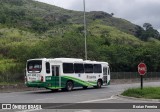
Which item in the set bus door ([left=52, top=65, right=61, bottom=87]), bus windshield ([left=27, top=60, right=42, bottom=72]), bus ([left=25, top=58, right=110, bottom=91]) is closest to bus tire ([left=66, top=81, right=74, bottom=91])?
bus ([left=25, top=58, right=110, bottom=91])

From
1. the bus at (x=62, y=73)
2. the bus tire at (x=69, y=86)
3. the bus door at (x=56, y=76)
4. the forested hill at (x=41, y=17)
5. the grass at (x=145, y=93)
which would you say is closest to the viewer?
the grass at (x=145, y=93)

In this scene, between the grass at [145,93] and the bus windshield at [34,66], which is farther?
the bus windshield at [34,66]

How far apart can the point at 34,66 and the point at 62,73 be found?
8.69ft

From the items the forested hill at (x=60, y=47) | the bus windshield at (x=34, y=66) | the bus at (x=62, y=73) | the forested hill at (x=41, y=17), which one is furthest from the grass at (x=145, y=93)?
the forested hill at (x=41, y=17)

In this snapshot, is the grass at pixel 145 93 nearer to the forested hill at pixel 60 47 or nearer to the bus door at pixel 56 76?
the bus door at pixel 56 76

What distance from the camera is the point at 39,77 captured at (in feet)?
103

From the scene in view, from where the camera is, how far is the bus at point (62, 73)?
1236 inches

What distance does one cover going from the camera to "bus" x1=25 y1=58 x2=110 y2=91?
3139 centimetres

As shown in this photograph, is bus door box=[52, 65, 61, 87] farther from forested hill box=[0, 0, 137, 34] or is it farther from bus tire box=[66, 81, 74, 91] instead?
forested hill box=[0, 0, 137, 34]

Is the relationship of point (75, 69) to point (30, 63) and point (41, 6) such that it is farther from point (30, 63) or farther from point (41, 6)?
point (41, 6)

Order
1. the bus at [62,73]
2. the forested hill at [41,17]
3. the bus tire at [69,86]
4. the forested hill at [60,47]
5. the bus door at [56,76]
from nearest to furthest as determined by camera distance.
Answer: the bus at [62,73], the bus door at [56,76], the bus tire at [69,86], the forested hill at [60,47], the forested hill at [41,17]

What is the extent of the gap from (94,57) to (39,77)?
23.3 metres

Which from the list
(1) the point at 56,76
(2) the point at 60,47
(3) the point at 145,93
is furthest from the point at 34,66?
(2) the point at 60,47

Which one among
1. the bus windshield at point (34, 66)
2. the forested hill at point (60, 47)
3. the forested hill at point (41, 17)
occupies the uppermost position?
the forested hill at point (41, 17)
